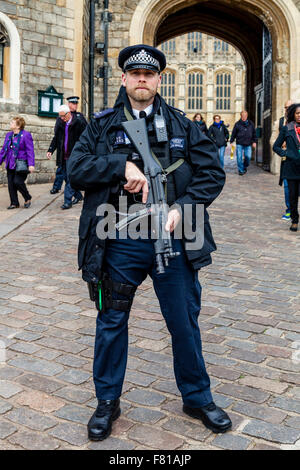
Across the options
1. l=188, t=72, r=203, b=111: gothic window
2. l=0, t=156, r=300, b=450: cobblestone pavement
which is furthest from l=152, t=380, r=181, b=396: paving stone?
l=188, t=72, r=203, b=111: gothic window

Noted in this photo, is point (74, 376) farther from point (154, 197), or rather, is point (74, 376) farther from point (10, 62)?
point (10, 62)

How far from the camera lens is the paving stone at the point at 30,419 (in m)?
2.70

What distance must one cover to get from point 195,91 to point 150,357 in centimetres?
6150

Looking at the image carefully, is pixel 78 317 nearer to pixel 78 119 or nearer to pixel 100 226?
pixel 100 226

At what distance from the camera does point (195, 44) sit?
61.6 m

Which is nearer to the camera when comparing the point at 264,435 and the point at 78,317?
the point at 264,435

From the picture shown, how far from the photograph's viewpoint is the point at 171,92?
202 feet

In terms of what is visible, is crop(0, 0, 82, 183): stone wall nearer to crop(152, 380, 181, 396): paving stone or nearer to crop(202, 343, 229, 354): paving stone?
crop(202, 343, 229, 354): paving stone

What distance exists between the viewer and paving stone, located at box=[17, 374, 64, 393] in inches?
123

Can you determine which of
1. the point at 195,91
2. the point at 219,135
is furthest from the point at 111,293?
the point at 195,91

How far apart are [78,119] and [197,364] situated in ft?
25.2

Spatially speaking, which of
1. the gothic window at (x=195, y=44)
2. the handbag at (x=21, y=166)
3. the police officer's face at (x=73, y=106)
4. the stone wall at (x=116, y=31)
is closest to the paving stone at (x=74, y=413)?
the handbag at (x=21, y=166)

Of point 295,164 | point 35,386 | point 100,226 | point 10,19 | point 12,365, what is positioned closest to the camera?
point 100,226
